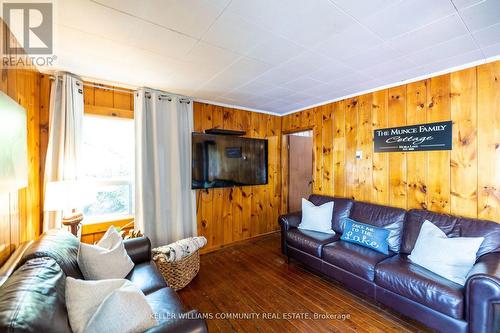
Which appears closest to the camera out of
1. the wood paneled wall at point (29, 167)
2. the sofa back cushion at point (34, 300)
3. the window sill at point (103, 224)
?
the sofa back cushion at point (34, 300)

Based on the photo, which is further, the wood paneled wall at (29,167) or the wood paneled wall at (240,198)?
the wood paneled wall at (240,198)

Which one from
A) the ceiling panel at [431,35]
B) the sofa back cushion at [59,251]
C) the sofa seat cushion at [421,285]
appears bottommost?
the sofa seat cushion at [421,285]

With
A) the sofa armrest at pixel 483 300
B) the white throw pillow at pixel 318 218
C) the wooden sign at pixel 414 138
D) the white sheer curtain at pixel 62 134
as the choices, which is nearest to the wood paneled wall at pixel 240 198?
the white throw pillow at pixel 318 218

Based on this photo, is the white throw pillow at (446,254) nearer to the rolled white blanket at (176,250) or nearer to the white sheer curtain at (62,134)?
the rolled white blanket at (176,250)

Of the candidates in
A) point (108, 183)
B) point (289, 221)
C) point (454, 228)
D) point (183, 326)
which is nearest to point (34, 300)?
point (183, 326)

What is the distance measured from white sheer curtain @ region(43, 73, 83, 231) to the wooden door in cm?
343

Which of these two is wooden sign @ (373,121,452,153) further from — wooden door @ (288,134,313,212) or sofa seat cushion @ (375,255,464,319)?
wooden door @ (288,134,313,212)

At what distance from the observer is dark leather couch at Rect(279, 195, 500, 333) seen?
4.61ft

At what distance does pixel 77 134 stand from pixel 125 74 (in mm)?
845

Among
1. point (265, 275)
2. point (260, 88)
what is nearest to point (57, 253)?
point (265, 275)

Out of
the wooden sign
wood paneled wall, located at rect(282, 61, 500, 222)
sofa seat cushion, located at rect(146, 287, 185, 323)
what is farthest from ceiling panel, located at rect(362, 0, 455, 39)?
sofa seat cushion, located at rect(146, 287, 185, 323)

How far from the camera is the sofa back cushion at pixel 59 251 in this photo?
1309 mm

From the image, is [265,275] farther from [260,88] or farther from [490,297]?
[260,88]

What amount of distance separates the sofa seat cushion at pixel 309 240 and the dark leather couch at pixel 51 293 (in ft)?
5.39
